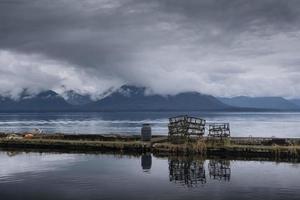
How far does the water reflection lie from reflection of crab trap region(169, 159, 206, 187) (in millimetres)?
2859

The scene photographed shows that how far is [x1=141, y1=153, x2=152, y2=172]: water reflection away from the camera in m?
64.8

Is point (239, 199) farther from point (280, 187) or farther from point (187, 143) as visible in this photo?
point (187, 143)

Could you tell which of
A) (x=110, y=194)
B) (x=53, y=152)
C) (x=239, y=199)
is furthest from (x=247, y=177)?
(x=53, y=152)

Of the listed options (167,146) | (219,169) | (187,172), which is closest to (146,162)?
(167,146)

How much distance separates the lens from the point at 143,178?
57531mm

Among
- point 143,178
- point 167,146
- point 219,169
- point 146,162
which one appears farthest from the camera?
point 167,146

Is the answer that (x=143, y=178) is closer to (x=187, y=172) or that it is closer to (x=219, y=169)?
(x=187, y=172)

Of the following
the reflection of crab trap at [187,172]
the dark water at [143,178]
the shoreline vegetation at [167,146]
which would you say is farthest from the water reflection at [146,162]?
the reflection of crab trap at [187,172]

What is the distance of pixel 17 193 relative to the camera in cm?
4844

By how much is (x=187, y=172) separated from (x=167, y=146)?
42.6 feet

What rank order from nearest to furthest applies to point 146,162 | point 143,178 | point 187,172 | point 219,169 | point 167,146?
point 143,178 → point 187,172 → point 219,169 → point 146,162 → point 167,146

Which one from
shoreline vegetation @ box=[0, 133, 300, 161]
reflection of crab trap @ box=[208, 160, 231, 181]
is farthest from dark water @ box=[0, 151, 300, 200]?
shoreline vegetation @ box=[0, 133, 300, 161]

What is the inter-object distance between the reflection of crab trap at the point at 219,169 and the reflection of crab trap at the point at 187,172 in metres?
1.12

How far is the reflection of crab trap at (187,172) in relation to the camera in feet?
184
